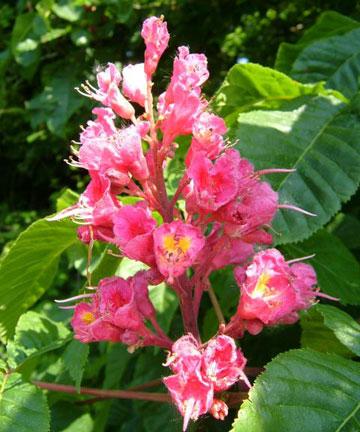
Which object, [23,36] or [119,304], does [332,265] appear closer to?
[119,304]

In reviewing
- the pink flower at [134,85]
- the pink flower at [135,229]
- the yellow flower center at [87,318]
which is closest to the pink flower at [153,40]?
the pink flower at [134,85]

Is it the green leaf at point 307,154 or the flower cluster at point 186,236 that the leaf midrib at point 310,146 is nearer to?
the green leaf at point 307,154

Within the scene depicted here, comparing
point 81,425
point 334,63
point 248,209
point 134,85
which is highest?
point 134,85

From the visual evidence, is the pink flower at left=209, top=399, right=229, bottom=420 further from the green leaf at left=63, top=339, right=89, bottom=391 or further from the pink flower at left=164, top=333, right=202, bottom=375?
the green leaf at left=63, top=339, right=89, bottom=391

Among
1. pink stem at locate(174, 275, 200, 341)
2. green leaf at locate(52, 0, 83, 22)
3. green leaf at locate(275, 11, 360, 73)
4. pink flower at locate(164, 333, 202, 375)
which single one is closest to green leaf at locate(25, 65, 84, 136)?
green leaf at locate(52, 0, 83, 22)

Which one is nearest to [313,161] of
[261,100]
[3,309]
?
[261,100]

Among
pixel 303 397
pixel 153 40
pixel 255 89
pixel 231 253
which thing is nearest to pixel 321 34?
pixel 255 89

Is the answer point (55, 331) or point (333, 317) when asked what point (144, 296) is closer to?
point (333, 317)
